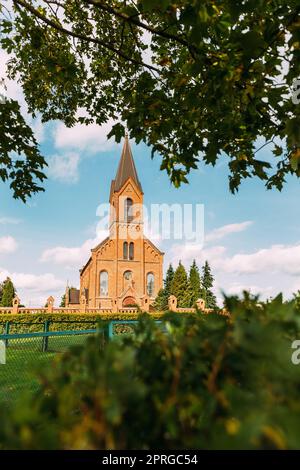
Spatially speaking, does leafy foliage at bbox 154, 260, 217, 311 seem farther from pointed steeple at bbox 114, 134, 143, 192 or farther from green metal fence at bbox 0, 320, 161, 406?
green metal fence at bbox 0, 320, 161, 406

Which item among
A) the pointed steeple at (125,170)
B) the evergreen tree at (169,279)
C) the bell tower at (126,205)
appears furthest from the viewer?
the evergreen tree at (169,279)

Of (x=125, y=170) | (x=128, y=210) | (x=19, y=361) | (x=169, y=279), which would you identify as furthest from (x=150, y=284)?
(x=19, y=361)

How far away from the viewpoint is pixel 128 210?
5088 cm

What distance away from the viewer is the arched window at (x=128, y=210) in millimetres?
50281

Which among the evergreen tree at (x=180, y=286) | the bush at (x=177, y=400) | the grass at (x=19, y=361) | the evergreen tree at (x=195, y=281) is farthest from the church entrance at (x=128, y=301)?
the bush at (x=177, y=400)

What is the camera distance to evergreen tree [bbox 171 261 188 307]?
5286cm

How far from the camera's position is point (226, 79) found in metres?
3.48

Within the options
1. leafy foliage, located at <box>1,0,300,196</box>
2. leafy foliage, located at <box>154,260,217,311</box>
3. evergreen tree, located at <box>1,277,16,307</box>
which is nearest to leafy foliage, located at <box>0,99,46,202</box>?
leafy foliage, located at <box>1,0,300,196</box>

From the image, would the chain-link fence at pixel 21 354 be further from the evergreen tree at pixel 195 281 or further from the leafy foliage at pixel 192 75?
the evergreen tree at pixel 195 281

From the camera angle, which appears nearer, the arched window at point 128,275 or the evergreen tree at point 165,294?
the evergreen tree at point 165,294

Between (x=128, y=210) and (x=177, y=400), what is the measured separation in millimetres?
50390

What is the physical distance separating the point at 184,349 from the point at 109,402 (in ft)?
0.99
